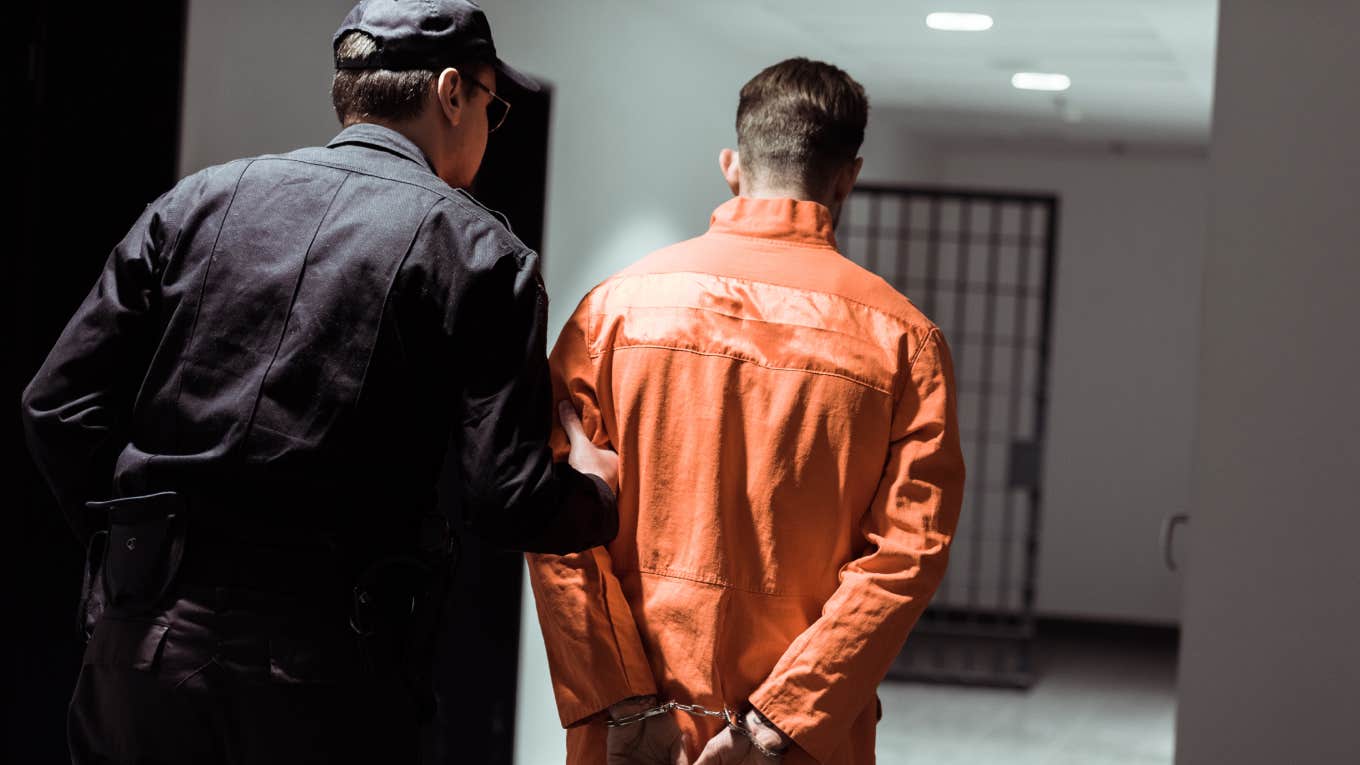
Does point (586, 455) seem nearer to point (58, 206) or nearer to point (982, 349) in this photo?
point (58, 206)

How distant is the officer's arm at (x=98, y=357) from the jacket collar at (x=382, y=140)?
19 cm

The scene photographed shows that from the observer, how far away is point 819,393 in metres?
1.52

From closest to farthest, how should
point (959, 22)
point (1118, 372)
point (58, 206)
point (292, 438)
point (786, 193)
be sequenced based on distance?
point (292, 438) < point (786, 193) < point (58, 206) < point (959, 22) < point (1118, 372)

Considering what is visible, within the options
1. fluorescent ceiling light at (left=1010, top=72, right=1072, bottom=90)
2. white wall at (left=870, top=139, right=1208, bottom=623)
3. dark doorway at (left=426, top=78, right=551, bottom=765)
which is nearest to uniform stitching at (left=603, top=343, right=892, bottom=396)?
dark doorway at (left=426, top=78, right=551, bottom=765)

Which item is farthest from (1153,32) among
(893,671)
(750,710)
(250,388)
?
(250,388)

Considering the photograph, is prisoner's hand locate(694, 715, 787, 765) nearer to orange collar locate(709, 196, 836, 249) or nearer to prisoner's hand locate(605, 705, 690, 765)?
→ prisoner's hand locate(605, 705, 690, 765)

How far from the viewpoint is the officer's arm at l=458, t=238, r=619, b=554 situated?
1.30m

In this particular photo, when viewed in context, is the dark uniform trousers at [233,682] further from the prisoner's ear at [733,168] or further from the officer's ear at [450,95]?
the prisoner's ear at [733,168]

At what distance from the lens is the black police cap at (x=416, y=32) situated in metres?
1.37

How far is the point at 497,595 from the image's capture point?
3975 millimetres

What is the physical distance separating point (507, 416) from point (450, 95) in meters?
0.34

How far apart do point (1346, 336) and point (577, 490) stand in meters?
1.97

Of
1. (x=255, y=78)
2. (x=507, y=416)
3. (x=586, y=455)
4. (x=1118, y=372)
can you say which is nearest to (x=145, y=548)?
(x=507, y=416)

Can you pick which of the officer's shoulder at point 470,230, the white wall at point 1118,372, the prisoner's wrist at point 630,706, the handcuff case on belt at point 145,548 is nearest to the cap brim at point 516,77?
the officer's shoulder at point 470,230
